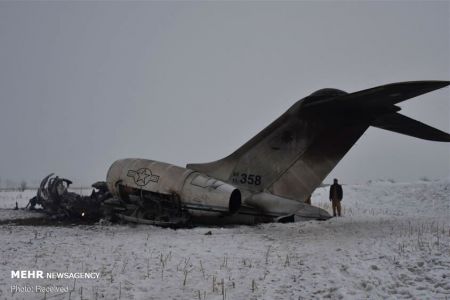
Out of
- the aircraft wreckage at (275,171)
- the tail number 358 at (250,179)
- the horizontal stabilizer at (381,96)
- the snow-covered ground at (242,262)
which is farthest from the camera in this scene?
the tail number 358 at (250,179)

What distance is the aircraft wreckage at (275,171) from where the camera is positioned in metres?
11.1

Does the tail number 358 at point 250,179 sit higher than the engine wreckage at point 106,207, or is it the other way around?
the tail number 358 at point 250,179

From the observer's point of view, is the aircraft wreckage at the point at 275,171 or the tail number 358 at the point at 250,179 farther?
the tail number 358 at the point at 250,179

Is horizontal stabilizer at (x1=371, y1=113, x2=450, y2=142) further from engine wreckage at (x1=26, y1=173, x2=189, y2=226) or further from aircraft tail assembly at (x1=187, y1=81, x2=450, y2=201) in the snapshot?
engine wreckage at (x1=26, y1=173, x2=189, y2=226)

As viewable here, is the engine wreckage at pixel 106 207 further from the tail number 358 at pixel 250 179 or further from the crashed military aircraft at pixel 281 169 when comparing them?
the tail number 358 at pixel 250 179

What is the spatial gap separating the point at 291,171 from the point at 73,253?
6406mm

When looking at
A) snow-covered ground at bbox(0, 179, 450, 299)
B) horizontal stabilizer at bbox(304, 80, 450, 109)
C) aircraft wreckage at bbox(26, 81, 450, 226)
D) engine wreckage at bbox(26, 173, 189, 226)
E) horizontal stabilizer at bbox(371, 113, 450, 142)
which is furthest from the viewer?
engine wreckage at bbox(26, 173, 189, 226)

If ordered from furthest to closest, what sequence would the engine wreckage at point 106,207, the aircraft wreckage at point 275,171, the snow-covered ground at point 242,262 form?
the engine wreckage at point 106,207
the aircraft wreckage at point 275,171
the snow-covered ground at point 242,262

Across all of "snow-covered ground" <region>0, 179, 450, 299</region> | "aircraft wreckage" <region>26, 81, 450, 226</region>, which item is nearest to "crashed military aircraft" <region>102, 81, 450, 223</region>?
"aircraft wreckage" <region>26, 81, 450, 226</region>

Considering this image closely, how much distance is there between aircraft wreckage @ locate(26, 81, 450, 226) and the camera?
36.3ft

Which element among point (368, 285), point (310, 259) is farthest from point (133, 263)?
point (368, 285)

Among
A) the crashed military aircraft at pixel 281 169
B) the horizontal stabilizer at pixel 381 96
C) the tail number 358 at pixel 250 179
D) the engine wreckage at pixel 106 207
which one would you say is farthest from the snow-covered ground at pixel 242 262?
the horizontal stabilizer at pixel 381 96

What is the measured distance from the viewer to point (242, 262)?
733cm

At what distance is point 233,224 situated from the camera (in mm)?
12469
